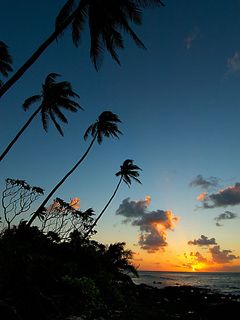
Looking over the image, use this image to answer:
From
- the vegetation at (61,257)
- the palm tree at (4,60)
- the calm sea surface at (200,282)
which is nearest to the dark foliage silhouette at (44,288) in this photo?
the vegetation at (61,257)

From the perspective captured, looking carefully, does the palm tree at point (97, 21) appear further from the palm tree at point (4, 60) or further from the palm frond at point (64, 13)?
the palm tree at point (4, 60)

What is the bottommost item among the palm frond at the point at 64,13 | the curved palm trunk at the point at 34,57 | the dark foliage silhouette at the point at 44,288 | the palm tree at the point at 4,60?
the dark foliage silhouette at the point at 44,288

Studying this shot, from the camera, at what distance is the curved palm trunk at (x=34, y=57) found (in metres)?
12.0

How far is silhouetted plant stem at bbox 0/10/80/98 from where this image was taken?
39.4ft

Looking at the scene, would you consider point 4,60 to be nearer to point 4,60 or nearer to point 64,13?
point 4,60

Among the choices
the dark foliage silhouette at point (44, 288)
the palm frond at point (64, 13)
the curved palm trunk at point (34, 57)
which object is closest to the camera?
the dark foliage silhouette at point (44, 288)

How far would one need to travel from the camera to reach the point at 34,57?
12.2 metres

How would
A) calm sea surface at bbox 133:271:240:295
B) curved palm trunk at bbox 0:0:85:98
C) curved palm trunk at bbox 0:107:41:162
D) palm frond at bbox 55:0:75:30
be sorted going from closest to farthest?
curved palm trunk at bbox 0:0:85:98
palm frond at bbox 55:0:75:30
curved palm trunk at bbox 0:107:41:162
calm sea surface at bbox 133:271:240:295

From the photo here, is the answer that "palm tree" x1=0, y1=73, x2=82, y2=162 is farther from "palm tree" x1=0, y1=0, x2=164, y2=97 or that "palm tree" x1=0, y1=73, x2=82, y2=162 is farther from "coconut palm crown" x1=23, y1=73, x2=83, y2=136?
"palm tree" x1=0, y1=0, x2=164, y2=97

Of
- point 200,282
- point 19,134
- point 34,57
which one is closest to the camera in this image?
point 34,57

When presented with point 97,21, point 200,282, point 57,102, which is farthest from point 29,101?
point 200,282

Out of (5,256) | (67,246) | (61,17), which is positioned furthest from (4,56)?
(5,256)

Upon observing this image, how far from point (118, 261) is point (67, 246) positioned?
7652 millimetres

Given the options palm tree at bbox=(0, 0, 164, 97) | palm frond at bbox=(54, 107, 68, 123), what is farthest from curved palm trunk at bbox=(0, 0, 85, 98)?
palm frond at bbox=(54, 107, 68, 123)
